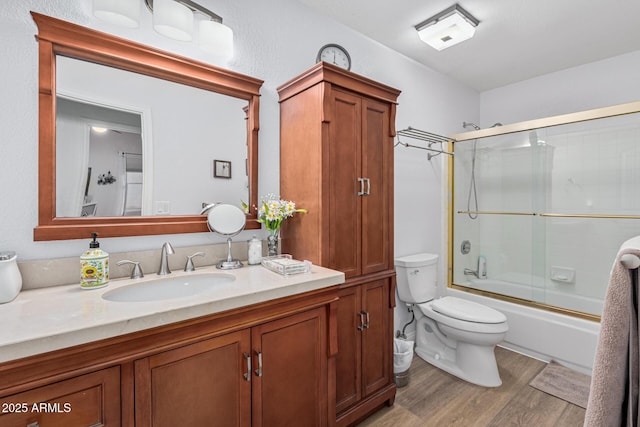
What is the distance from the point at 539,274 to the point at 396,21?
2477mm

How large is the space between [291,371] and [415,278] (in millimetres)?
1464

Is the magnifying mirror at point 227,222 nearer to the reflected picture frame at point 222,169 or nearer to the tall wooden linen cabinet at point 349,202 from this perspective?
the reflected picture frame at point 222,169

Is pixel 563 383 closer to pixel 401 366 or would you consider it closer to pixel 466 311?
pixel 466 311

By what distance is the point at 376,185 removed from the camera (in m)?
1.85

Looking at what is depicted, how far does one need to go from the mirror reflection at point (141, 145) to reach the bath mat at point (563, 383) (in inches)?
94.7

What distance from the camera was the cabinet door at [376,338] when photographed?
1.79 m

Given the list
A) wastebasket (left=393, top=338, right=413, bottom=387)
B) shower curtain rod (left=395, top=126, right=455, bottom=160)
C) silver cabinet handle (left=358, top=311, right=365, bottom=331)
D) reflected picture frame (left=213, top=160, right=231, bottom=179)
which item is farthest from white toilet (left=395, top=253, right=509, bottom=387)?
reflected picture frame (left=213, top=160, right=231, bottom=179)

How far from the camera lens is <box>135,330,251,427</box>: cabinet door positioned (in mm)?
979

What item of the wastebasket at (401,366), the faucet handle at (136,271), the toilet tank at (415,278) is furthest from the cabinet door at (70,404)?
the toilet tank at (415,278)

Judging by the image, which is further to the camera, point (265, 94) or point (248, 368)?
point (265, 94)

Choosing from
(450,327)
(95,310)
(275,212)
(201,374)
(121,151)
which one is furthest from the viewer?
(450,327)

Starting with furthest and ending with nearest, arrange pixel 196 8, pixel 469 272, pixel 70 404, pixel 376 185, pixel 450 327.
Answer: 1. pixel 469 272
2. pixel 450 327
3. pixel 376 185
4. pixel 196 8
5. pixel 70 404

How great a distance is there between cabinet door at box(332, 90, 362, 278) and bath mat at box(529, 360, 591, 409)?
1609 millimetres

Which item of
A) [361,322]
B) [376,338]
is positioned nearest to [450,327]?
[376,338]
